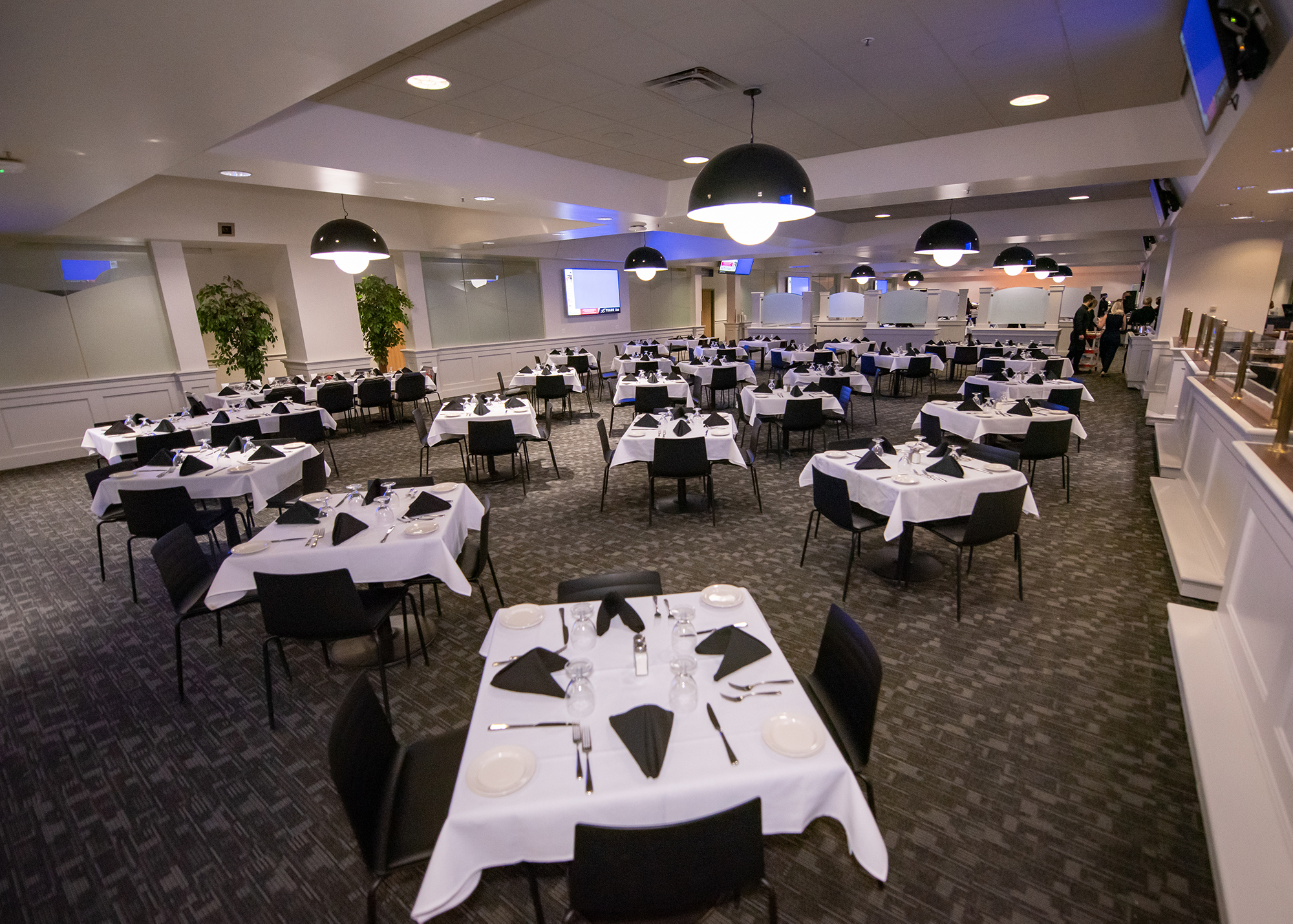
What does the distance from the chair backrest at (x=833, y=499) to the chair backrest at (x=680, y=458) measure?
115cm

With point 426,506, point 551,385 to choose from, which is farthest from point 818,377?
point 426,506

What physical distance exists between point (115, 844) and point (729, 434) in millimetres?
4503

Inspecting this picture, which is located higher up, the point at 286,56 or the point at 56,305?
the point at 286,56

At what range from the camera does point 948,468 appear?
4.02 meters

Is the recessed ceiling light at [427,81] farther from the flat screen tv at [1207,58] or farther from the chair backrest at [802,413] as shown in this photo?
the chair backrest at [802,413]

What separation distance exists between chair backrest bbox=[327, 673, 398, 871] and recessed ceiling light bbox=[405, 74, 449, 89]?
370 centimetres

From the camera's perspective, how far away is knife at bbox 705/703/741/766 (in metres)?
1.65

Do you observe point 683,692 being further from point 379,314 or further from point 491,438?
point 379,314

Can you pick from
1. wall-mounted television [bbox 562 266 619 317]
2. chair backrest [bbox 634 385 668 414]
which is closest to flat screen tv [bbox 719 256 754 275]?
wall-mounted television [bbox 562 266 619 317]

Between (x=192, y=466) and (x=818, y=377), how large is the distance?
738 centimetres

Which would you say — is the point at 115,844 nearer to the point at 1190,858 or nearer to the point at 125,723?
the point at 125,723

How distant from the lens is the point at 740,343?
14008mm

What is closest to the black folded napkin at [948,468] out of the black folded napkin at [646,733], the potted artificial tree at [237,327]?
the black folded napkin at [646,733]

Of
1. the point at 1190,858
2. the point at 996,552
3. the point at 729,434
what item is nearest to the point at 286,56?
the point at 729,434
